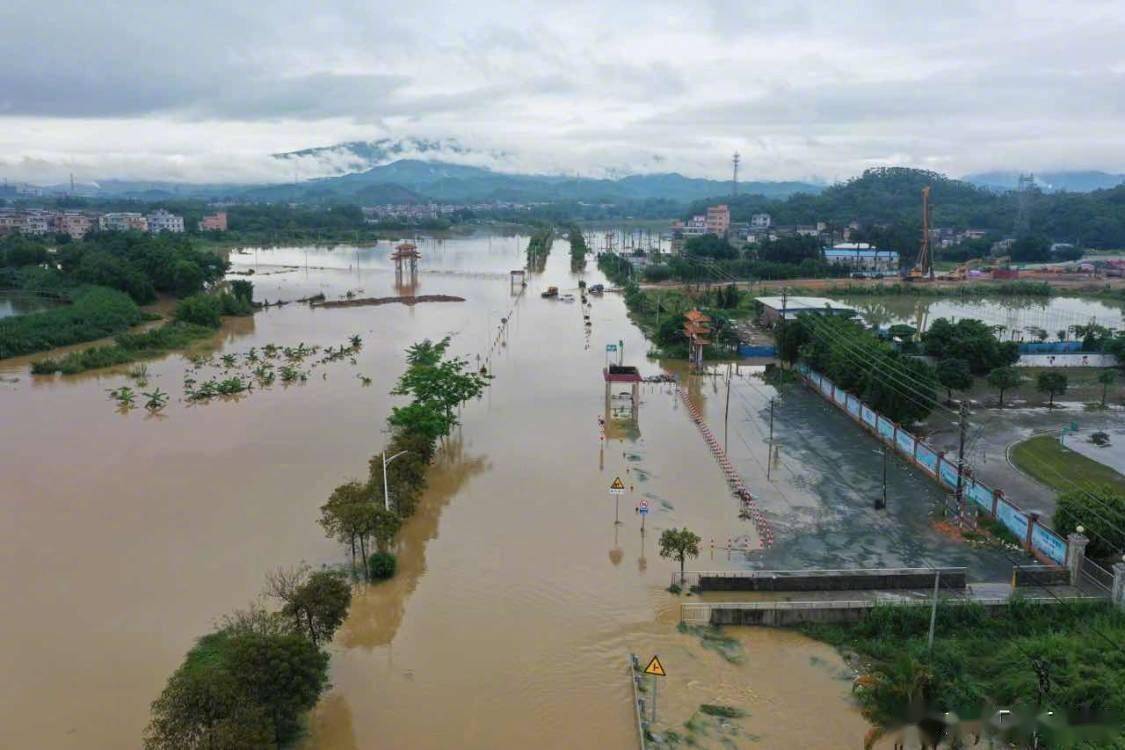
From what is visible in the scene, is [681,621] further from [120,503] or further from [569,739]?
[120,503]

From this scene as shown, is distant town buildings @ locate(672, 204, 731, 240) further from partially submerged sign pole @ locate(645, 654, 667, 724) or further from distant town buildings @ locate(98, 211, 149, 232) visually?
partially submerged sign pole @ locate(645, 654, 667, 724)

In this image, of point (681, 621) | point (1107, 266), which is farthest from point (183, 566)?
point (1107, 266)

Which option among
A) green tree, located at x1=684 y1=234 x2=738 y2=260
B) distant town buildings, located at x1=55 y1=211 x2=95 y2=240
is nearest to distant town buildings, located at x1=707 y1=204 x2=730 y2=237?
green tree, located at x1=684 y1=234 x2=738 y2=260

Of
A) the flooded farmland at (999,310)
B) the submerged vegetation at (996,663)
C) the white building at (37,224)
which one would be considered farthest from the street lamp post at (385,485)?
the white building at (37,224)

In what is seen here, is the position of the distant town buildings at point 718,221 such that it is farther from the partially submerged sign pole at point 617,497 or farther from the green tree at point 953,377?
the partially submerged sign pole at point 617,497

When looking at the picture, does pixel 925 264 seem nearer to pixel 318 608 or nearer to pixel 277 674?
pixel 318 608

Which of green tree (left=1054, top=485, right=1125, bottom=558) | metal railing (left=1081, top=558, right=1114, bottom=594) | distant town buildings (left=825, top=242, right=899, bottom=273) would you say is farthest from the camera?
distant town buildings (left=825, top=242, right=899, bottom=273)
